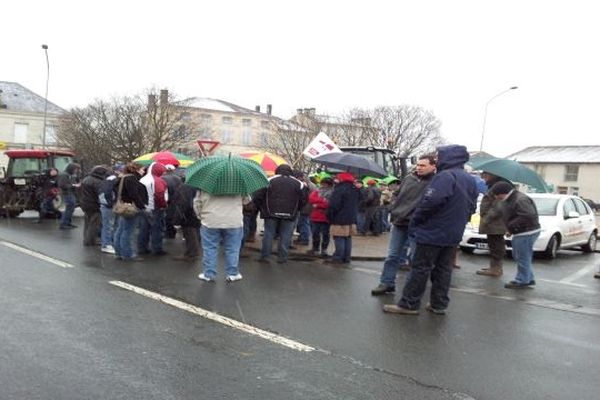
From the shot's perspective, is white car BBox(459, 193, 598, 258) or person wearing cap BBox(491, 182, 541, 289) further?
white car BBox(459, 193, 598, 258)

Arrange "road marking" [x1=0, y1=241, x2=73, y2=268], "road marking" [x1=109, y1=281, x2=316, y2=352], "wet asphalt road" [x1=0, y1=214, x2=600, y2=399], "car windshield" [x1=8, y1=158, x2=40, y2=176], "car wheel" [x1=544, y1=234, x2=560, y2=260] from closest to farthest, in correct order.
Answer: "wet asphalt road" [x1=0, y1=214, x2=600, y2=399]
"road marking" [x1=109, y1=281, x2=316, y2=352]
"road marking" [x1=0, y1=241, x2=73, y2=268]
"car wheel" [x1=544, y1=234, x2=560, y2=260]
"car windshield" [x1=8, y1=158, x2=40, y2=176]

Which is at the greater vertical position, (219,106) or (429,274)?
(219,106)

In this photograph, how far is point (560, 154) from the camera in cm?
8062

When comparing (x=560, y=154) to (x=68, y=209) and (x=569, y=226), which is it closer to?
(x=569, y=226)

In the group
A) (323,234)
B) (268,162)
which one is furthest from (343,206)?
(268,162)

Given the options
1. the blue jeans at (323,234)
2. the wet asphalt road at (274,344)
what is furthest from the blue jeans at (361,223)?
the wet asphalt road at (274,344)

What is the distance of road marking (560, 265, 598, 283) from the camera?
36.8 ft

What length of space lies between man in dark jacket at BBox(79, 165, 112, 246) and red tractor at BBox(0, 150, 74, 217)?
18.8 ft

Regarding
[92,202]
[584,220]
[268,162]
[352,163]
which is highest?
[352,163]

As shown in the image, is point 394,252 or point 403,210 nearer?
point 403,210

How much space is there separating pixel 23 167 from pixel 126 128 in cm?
2621

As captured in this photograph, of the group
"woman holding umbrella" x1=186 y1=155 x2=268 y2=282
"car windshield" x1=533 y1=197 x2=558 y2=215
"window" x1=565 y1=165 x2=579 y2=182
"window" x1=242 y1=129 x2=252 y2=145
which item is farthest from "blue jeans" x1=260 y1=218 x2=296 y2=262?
"window" x1=242 y1=129 x2=252 y2=145

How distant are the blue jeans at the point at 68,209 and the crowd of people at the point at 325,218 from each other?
5cm

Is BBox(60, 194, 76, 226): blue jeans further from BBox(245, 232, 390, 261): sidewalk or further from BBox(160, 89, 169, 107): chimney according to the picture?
BBox(160, 89, 169, 107): chimney
